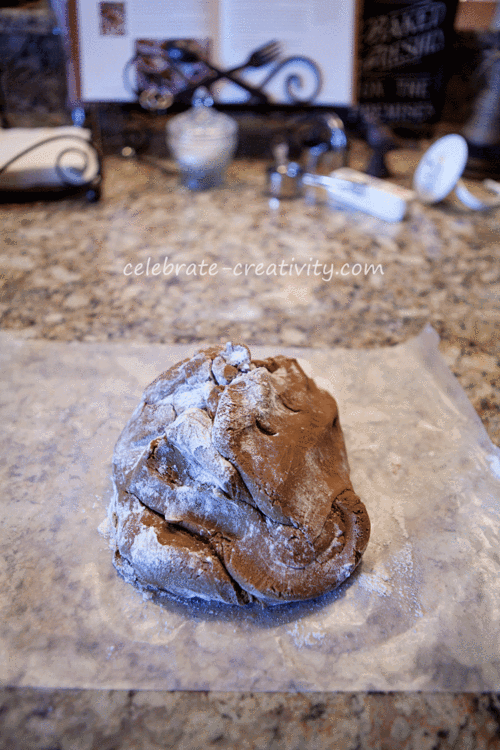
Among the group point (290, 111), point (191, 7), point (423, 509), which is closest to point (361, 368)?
point (423, 509)

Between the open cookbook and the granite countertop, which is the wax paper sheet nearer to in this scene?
the granite countertop

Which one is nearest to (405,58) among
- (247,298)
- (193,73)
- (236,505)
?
(193,73)

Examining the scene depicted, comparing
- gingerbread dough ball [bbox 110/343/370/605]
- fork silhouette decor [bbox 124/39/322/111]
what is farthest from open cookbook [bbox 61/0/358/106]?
gingerbread dough ball [bbox 110/343/370/605]

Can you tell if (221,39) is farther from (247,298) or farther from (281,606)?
(281,606)

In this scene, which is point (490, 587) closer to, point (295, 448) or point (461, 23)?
point (295, 448)

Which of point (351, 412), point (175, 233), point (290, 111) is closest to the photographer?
point (351, 412)

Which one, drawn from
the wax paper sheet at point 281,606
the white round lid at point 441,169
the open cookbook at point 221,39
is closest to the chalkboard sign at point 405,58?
the open cookbook at point 221,39
